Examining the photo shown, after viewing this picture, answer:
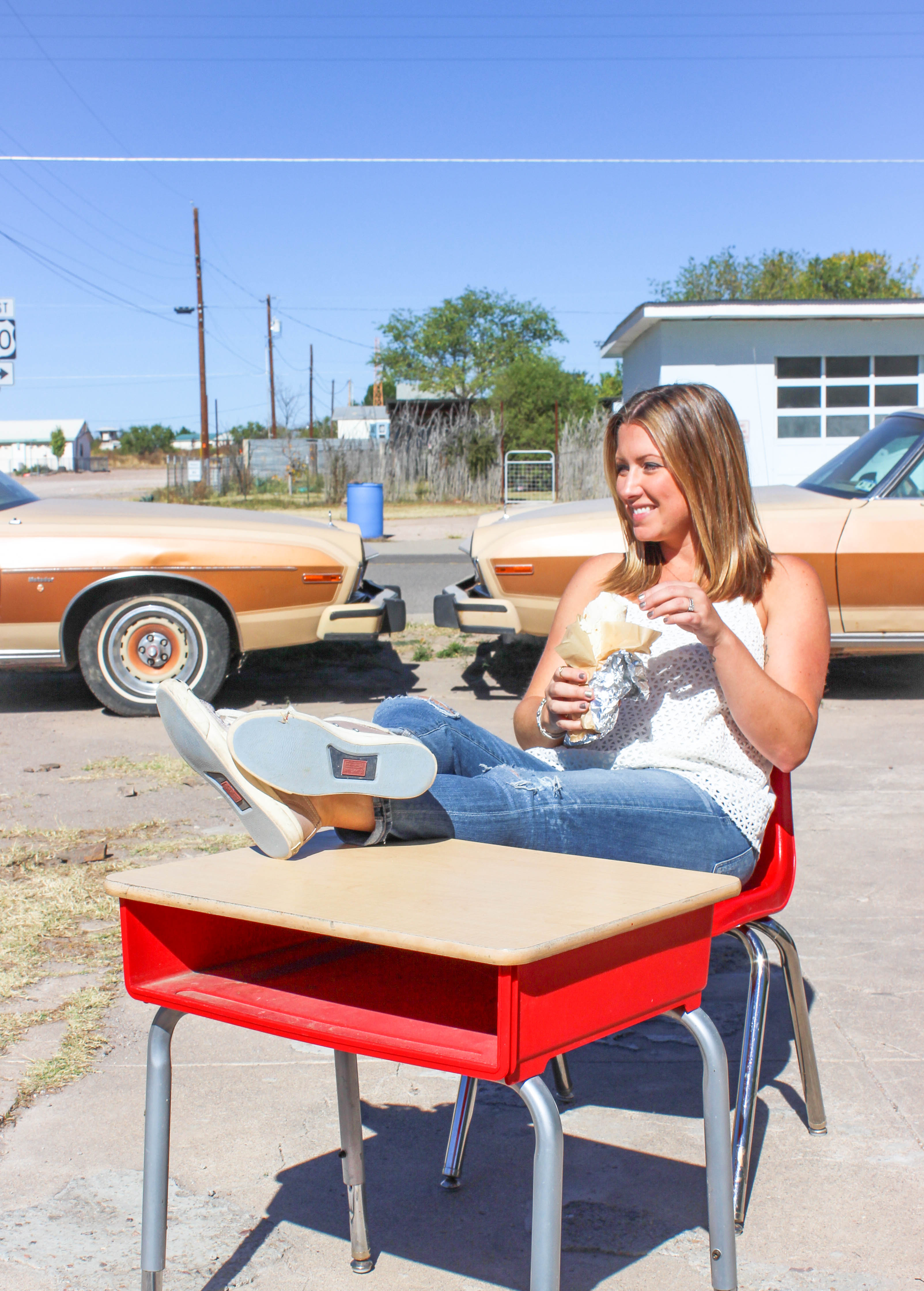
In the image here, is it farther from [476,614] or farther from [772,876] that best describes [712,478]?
[476,614]

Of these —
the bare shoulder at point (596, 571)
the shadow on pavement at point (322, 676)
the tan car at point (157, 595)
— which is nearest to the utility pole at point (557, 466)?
the shadow on pavement at point (322, 676)

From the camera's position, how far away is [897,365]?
21.6 metres

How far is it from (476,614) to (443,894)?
211 inches

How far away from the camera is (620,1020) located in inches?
65.0

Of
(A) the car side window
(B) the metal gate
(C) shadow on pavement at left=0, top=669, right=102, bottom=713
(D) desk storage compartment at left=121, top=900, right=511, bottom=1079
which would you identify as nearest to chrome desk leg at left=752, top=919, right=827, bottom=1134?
(D) desk storage compartment at left=121, top=900, right=511, bottom=1079

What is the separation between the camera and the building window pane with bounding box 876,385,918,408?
21.6m

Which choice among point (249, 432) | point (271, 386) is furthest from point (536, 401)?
point (249, 432)

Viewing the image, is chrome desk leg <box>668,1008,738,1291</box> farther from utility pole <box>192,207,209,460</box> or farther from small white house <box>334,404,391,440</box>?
small white house <box>334,404,391,440</box>

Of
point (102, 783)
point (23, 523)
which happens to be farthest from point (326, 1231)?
point (23, 523)

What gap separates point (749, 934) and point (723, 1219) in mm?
604

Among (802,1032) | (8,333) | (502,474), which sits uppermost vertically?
(8,333)

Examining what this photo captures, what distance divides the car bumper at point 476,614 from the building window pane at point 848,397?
16416mm

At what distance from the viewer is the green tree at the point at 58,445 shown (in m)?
101

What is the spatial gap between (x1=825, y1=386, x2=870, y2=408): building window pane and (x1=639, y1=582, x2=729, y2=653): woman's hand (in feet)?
68.6
